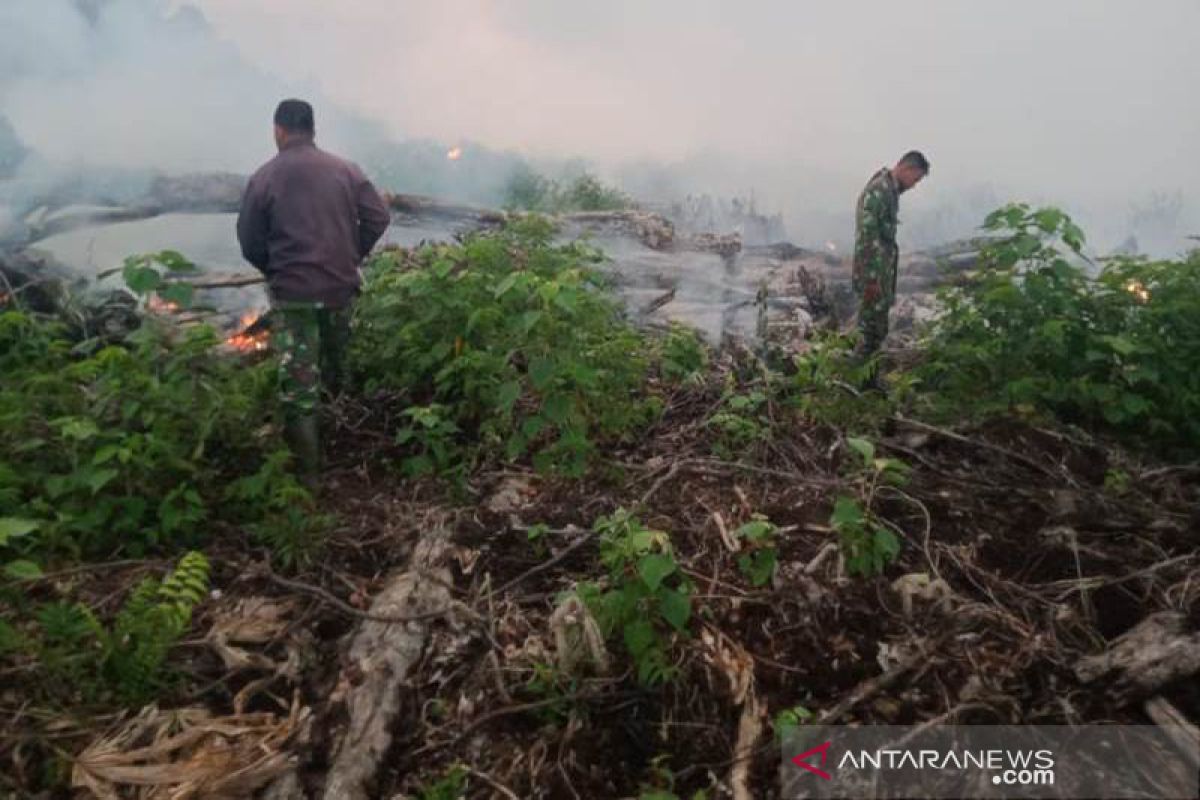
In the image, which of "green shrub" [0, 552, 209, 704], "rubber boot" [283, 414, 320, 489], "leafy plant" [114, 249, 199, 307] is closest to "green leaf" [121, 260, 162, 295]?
"leafy plant" [114, 249, 199, 307]

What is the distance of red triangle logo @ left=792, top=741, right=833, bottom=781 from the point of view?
2.23m

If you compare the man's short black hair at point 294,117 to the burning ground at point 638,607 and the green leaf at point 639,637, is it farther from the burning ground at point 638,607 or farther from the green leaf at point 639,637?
the green leaf at point 639,637

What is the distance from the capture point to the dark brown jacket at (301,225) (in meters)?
4.31

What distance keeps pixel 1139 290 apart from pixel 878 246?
5.38 ft

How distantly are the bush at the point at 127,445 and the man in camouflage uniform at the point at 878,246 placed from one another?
3807 mm

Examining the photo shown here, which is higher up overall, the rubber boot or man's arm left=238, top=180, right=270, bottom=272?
man's arm left=238, top=180, right=270, bottom=272

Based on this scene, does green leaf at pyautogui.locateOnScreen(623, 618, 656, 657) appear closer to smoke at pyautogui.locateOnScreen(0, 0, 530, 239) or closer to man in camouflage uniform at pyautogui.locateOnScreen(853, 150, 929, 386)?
man in camouflage uniform at pyautogui.locateOnScreen(853, 150, 929, 386)

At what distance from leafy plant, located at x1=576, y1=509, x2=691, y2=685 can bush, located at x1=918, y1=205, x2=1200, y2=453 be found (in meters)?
2.40

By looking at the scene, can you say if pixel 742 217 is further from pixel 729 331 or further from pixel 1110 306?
pixel 1110 306

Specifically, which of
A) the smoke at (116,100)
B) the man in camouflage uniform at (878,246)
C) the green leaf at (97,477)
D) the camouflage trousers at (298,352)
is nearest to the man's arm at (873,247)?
the man in camouflage uniform at (878,246)

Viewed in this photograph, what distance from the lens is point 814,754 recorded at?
2.28 meters

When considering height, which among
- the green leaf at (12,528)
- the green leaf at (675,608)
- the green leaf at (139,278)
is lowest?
the green leaf at (675,608)

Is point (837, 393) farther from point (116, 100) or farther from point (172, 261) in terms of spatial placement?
point (116, 100)

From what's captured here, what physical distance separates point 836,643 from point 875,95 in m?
19.3
